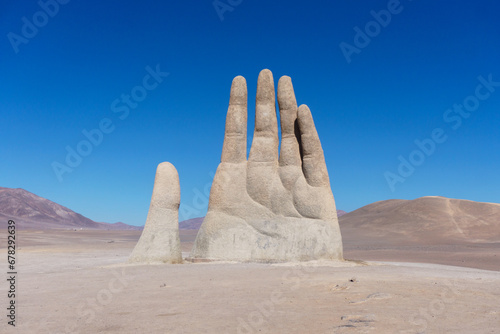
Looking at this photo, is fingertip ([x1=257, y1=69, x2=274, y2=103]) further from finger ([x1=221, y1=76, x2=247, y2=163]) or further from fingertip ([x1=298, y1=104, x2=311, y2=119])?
fingertip ([x1=298, y1=104, x2=311, y2=119])

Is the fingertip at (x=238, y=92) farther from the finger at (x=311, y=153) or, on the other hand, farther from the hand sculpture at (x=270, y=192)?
the finger at (x=311, y=153)

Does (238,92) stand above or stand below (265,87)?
below

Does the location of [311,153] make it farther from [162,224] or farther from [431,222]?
[431,222]

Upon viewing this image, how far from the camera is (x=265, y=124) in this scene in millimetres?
18047

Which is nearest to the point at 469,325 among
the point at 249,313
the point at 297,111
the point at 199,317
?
the point at 249,313

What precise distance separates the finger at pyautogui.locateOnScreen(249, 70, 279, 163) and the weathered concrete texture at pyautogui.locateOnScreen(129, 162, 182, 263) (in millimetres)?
3485

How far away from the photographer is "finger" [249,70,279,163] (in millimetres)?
17859

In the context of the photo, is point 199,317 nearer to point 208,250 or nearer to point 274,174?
point 208,250

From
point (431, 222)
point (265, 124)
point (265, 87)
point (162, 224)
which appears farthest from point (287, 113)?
point (431, 222)

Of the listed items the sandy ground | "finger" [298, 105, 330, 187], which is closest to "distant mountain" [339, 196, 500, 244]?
A: "finger" [298, 105, 330, 187]

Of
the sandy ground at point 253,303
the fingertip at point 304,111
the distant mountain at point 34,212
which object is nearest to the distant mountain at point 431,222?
the fingertip at point 304,111

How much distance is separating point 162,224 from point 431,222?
49.5 meters

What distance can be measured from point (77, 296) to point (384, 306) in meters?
6.19

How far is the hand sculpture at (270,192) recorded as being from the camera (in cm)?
1662
